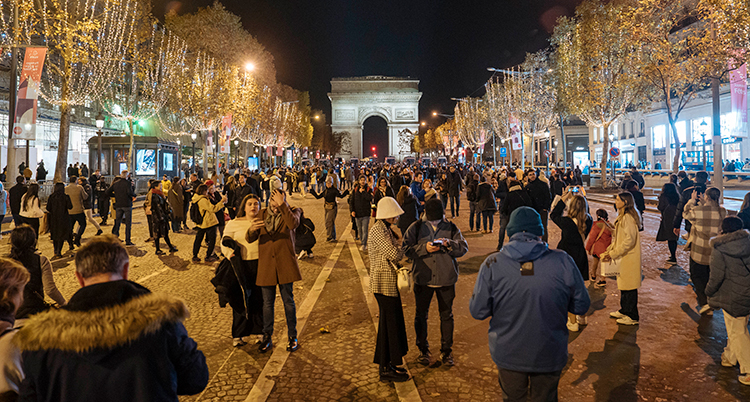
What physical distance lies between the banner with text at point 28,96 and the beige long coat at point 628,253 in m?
15.5

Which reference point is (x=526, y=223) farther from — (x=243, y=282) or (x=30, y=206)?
(x=30, y=206)

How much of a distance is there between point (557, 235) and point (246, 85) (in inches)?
1228

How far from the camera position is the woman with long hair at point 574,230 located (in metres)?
6.22

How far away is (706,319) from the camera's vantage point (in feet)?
19.2

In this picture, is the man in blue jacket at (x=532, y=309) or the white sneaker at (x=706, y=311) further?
the white sneaker at (x=706, y=311)

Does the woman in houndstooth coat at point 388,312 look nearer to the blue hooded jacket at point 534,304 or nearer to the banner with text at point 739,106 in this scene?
the blue hooded jacket at point 534,304

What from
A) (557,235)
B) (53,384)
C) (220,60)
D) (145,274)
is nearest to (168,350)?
(53,384)

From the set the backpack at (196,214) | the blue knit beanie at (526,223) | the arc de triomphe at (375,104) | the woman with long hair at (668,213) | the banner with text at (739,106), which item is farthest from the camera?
the arc de triomphe at (375,104)

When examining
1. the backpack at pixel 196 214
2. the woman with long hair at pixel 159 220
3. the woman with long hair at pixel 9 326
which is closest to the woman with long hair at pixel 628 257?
the woman with long hair at pixel 9 326

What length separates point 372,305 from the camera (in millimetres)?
6605

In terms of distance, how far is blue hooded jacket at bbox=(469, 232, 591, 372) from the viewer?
112 inches

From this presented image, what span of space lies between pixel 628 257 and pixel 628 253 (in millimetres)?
45

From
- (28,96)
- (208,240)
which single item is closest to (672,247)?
(208,240)

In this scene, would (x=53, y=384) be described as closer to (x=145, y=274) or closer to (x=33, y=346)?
(x=33, y=346)
